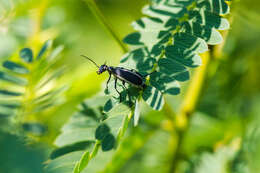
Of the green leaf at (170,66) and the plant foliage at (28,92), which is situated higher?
the plant foliage at (28,92)

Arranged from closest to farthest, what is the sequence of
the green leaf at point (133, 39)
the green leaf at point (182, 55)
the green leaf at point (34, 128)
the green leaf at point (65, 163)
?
the green leaf at point (65, 163), the green leaf at point (182, 55), the green leaf at point (133, 39), the green leaf at point (34, 128)

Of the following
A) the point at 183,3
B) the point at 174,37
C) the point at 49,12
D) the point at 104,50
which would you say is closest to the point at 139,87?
the point at 174,37

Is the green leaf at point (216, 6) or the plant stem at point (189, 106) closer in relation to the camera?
the green leaf at point (216, 6)

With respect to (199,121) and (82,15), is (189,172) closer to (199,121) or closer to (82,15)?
(199,121)

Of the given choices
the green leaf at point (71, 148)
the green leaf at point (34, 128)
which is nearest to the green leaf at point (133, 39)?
the green leaf at point (71, 148)

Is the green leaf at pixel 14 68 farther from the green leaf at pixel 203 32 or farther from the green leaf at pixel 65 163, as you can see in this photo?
the green leaf at pixel 203 32

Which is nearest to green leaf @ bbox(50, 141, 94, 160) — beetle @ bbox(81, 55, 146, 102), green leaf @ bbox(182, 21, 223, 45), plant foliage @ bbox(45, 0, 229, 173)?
plant foliage @ bbox(45, 0, 229, 173)

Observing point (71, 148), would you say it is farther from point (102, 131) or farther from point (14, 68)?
point (14, 68)
